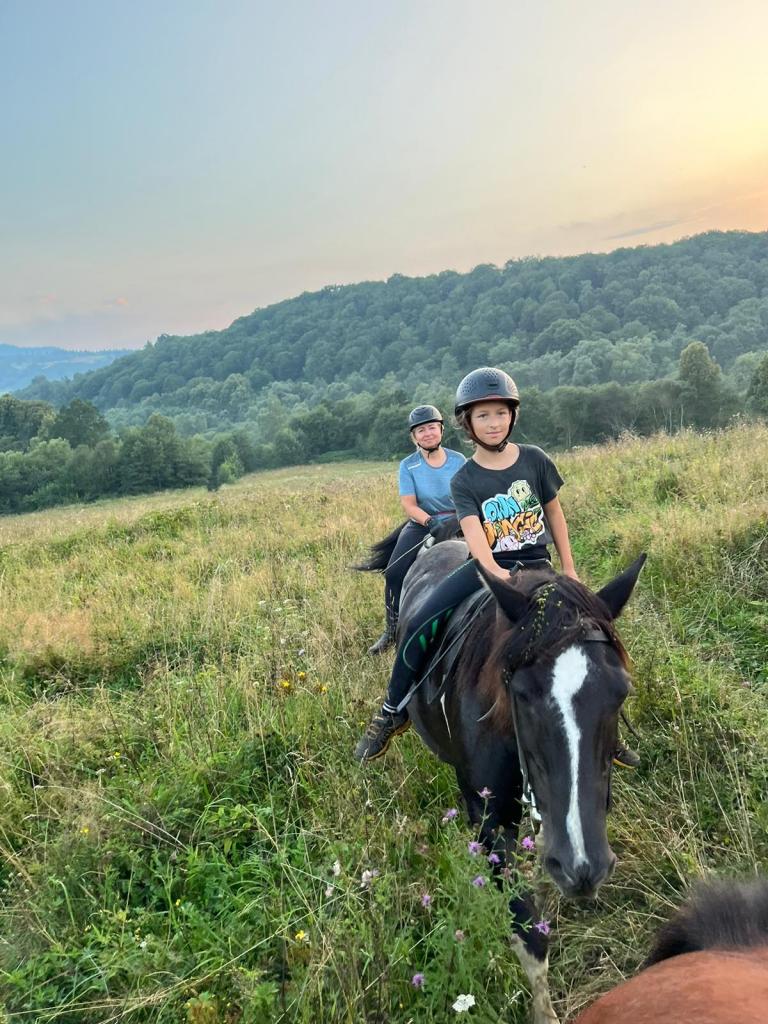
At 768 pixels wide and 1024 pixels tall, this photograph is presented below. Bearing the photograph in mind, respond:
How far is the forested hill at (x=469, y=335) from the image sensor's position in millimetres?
87750

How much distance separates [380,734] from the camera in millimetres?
3379

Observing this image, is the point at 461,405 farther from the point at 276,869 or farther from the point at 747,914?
the point at 276,869

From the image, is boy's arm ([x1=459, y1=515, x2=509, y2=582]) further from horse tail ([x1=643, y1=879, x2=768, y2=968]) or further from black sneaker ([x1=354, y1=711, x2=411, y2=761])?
horse tail ([x1=643, y1=879, x2=768, y2=968])

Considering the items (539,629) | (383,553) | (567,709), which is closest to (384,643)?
(383,553)

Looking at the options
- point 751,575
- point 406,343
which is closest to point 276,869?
point 751,575

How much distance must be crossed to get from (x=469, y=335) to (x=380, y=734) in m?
126

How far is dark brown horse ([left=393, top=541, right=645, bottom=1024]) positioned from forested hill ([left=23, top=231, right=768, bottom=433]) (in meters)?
66.0

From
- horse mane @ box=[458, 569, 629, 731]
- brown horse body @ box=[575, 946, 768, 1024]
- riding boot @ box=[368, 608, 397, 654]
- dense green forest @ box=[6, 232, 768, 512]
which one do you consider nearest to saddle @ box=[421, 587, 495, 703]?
horse mane @ box=[458, 569, 629, 731]

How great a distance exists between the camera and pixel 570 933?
2.55m

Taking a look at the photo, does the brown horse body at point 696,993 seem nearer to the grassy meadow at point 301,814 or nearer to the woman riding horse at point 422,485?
the grassy meadow at point 301,814

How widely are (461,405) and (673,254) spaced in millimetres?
136031

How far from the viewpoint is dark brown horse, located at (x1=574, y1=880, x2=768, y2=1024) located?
1.34m

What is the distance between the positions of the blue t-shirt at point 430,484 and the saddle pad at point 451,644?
2.50 metres

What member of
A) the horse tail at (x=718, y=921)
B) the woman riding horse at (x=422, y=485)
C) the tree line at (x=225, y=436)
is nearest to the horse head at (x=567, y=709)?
the horse tail at (x=718, y=921)
